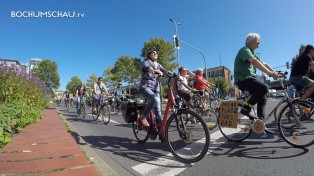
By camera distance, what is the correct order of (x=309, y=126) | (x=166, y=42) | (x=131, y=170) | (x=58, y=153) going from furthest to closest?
(x=166, y=42)
(x=309, y=126)
(x=58, y=153)
(x=131, y=170)

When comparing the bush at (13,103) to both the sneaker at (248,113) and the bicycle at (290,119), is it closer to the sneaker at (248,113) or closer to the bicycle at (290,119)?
the sneaker at (248,113)

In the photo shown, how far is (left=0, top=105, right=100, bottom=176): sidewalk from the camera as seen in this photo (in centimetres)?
304

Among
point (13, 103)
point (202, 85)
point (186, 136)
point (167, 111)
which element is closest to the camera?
point (186, 136)

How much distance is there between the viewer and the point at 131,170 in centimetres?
347

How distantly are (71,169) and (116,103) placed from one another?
438 inches

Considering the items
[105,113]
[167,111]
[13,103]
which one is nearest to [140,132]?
[167,111]

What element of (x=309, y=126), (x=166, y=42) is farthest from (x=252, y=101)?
(x=166, y=42)

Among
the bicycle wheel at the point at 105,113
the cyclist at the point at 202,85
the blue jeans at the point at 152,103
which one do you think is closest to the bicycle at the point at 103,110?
the bicycle wheel at the point at 105,113

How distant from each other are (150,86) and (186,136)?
4.39 ft

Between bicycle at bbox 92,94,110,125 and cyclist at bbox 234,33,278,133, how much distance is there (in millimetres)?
5620

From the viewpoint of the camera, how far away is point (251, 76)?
461cm

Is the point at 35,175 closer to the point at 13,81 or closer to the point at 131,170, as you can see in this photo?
the point at 131,170

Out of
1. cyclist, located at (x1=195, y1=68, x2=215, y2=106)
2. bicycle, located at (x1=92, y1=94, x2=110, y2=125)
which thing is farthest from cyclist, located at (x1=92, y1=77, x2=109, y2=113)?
cyclist, located at (x1=195, y1=68, x2=215, y2=106)

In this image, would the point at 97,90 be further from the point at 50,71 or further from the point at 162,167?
the point at 50,71
